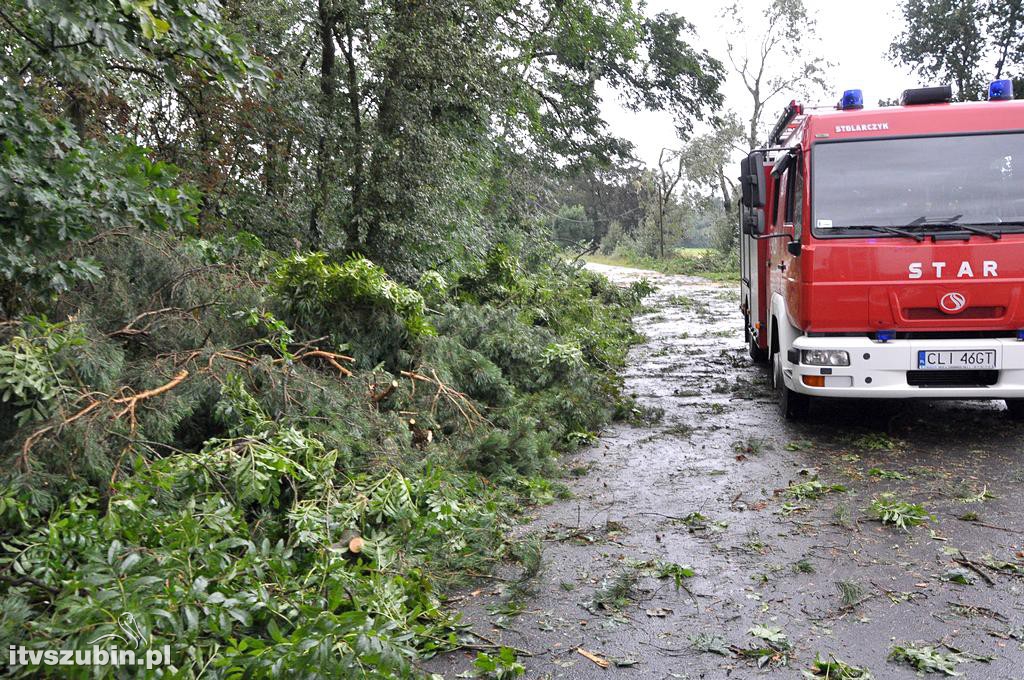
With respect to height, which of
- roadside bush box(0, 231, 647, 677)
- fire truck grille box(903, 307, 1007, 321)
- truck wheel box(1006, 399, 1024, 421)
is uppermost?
fire truck grille box(903, 307, 1007, 321)

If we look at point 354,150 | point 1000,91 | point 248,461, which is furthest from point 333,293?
point 1000,91

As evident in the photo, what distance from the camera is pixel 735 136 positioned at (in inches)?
2112

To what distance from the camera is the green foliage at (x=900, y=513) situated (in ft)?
17.2

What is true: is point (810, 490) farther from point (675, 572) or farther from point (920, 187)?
point (920, 187)

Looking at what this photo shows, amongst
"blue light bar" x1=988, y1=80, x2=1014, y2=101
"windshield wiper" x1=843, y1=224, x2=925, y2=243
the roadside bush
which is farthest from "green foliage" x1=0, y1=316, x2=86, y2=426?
"blue light bar" x1=988, y1=80, x2=1014, y2=101

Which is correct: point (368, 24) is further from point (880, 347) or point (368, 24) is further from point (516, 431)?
point (880, 347)

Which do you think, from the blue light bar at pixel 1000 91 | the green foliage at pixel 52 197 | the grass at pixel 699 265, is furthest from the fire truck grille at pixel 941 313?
the grass at pixel 699 265

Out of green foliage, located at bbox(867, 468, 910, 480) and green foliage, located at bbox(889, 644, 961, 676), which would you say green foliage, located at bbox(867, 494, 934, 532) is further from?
green foliage, located at bbox(889, 644, 961, 676)

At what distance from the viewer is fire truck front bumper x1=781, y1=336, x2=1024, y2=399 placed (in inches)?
267

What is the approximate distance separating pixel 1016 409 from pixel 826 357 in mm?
2302

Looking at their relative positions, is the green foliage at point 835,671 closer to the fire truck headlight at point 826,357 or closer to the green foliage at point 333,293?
the fire truck headlight at point 826,357

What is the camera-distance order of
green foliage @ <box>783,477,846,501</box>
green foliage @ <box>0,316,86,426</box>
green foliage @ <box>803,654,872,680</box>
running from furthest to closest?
green foliage @ <box>783,477,846,501</box>, green foliage @ <box>0,316,86,426</box>, green foliage @ <box>803,654,872,680</box>

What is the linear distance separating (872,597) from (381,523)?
2631mm

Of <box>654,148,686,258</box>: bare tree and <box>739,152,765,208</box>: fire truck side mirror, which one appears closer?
<box>739,152,765,208</box>: fire truck side mirror
